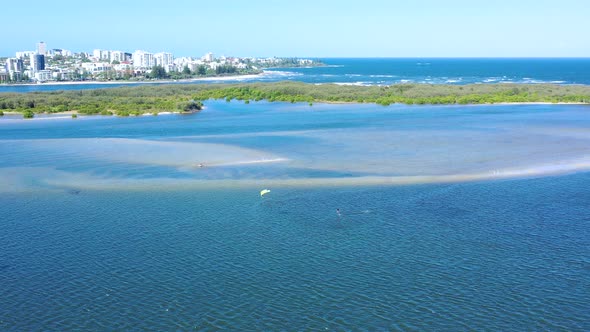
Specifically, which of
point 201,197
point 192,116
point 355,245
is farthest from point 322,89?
point 355,245

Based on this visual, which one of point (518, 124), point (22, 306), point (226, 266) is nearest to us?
point (22, 306)

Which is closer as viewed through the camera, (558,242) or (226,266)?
→ (226,266)

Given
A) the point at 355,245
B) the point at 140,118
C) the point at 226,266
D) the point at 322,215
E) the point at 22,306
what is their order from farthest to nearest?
the point at 140,118 → the point at 322,215 → the point at 355,245 → the point at 226,266 → the point at 22,306

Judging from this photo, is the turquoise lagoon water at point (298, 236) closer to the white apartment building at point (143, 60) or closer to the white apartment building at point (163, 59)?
the white apartment building at point (143, 60)

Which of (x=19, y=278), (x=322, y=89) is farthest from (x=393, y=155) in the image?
(x=322, y=89)

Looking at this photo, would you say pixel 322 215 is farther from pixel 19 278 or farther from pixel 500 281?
pixel 19 278

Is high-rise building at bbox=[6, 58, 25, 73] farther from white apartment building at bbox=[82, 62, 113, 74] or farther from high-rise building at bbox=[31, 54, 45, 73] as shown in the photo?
white apartment building at bbox=[82, 62, 113, 74]
